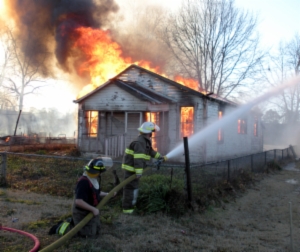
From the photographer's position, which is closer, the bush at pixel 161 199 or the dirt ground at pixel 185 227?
the dirt ground at pixel 185 227

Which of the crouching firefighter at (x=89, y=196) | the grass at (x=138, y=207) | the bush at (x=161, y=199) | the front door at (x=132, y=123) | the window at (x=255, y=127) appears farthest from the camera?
the window at (x=255, y=127)

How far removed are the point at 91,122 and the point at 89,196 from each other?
522 inches

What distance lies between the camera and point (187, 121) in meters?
15.5

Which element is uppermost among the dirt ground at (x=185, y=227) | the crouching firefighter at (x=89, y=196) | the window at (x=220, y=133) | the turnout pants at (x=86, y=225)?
the window at (x=220, y=133)

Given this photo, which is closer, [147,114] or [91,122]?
[147,114]

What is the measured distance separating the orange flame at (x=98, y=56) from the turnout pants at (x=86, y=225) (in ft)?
51.6

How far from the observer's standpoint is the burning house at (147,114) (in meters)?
15.2

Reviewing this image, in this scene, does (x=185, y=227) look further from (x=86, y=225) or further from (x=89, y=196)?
(x=89, y=196)

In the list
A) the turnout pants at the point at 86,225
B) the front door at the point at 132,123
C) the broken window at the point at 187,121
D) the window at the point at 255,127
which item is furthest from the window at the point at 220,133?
the turnout pants at the point at 86,225

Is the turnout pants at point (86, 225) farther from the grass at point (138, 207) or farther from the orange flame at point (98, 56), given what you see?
the orange flame at point (98, 56)

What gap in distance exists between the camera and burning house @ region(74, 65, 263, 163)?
598 inches

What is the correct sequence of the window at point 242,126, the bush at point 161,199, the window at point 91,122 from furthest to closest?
the window at point 242,126
the window at point 91,122
the bush at point 161,199

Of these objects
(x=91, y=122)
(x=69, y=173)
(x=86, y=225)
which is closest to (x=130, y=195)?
(x=86, y=225)

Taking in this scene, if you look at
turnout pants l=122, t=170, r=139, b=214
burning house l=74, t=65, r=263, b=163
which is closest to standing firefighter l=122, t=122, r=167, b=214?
turnout pants l=122, t=170, r=139, b=214
